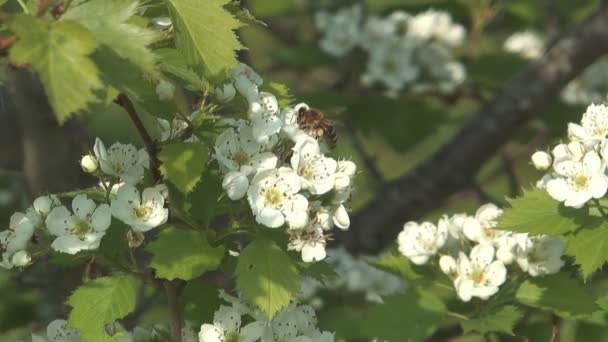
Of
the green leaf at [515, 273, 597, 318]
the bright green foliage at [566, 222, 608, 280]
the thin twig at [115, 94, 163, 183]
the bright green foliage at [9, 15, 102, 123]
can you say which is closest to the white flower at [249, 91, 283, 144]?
the thin twig at [115, 94, 163, 183]

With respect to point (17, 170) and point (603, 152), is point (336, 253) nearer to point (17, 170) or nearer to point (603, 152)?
point (17, 170)

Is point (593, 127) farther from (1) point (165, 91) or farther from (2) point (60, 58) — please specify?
(2) point (60, 58)

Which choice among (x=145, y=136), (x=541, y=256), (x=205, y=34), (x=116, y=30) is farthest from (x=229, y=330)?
(x=541, y=256)

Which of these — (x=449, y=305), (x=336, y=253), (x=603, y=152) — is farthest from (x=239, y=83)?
(x=336, y=253)

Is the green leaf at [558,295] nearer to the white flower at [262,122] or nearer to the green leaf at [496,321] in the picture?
the green leaf at [496,321]

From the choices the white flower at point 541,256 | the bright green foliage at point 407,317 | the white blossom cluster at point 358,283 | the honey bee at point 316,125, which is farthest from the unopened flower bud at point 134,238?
the white blossom cluster at point 358,283

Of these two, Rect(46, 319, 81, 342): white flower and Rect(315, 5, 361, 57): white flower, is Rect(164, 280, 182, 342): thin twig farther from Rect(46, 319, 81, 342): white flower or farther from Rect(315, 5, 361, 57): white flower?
Rect(315, 5, 361, 57): white flower
